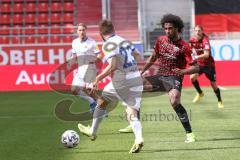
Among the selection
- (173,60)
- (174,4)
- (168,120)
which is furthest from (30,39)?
(173,60)

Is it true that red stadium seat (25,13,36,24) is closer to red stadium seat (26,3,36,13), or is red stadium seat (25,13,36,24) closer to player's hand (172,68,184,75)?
red stadium seat (26,3,36,13)

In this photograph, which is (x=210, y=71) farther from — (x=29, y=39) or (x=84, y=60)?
(x=29, y=39)

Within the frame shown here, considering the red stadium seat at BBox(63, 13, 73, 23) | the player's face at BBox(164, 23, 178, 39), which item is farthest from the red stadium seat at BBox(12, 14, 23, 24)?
the player's face at BBox(164, 23, 178, 39)

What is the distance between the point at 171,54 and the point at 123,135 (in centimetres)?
209

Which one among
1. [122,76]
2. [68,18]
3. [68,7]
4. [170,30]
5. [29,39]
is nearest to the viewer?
[122,76]

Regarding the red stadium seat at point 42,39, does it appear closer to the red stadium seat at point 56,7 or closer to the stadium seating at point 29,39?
the stadium seating at point 29,39

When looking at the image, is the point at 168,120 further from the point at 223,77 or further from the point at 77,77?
the point at 223,77

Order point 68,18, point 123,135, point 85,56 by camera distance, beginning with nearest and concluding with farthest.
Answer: point 123,135 < point 85,56 < point 68,18

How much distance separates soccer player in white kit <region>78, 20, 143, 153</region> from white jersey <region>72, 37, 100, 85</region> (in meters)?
4.72

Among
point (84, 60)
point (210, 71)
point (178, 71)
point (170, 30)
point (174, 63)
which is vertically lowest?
point (210, 71)

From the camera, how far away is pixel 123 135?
1156cm

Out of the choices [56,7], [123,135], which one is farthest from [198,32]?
[56,7]

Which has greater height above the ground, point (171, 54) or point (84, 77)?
point (171, 54)

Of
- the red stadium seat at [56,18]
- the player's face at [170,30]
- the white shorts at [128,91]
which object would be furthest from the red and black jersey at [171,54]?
the red stadium seat at [56,18]
